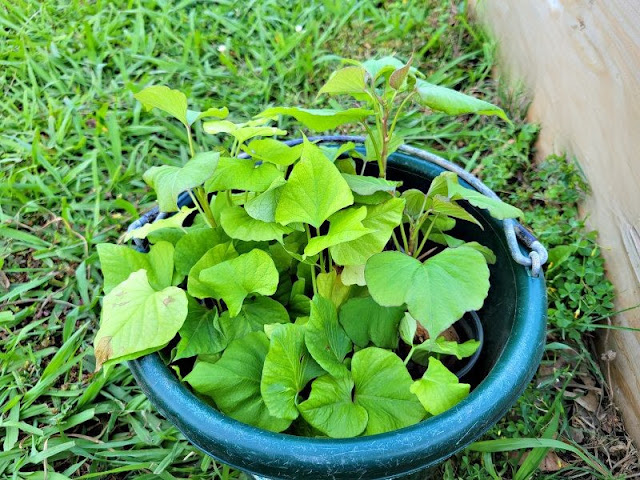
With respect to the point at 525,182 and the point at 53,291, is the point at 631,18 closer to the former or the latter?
the point at 525,182

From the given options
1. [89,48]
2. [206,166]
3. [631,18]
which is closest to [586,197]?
[631,18]

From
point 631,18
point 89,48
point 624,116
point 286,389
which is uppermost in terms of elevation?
point 631,18

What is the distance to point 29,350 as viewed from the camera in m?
1.21

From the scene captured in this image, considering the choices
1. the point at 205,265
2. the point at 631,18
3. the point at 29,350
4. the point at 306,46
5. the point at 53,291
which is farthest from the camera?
the point at 306,46

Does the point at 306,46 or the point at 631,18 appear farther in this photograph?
the point at 306,46

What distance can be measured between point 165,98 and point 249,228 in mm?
211

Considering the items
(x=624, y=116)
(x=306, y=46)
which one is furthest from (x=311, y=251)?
(x=306, y=46)

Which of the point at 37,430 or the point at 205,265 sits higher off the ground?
A: the point at 205,265

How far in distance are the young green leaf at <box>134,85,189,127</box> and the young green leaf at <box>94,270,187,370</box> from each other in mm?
254

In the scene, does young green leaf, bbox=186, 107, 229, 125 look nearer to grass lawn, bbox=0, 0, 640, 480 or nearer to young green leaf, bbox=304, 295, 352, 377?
young green leaf, bbox=304, 295, 352, 377

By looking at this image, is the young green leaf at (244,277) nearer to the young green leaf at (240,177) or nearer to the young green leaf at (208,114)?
the young green leaf at (240,177)

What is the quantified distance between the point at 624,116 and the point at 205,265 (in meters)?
0.83

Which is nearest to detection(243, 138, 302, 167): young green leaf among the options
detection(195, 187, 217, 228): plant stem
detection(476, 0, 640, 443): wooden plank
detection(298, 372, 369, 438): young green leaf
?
detection(195, 187, 217, 228): plant stem

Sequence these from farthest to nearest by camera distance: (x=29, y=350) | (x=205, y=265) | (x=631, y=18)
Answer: (x=29, y=350)
(x=631, y=18)
(x=205, y=265)
